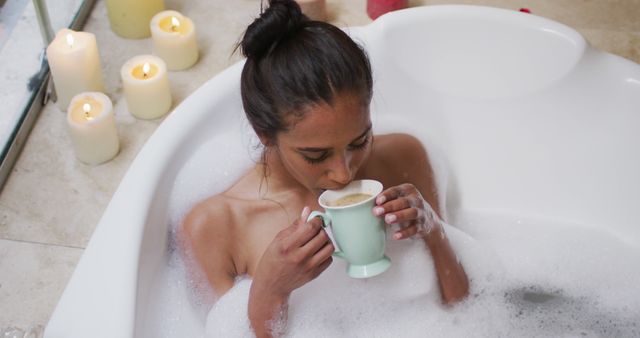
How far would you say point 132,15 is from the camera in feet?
7.29

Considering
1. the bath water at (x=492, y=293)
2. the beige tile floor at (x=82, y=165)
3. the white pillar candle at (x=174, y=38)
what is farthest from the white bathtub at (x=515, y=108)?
the white pillar candle at (x=174, y=38)

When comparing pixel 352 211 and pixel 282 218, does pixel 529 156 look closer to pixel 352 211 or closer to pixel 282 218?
pixel 282 218

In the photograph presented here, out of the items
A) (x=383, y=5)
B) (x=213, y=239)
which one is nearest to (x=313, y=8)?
(x=383, y=5)

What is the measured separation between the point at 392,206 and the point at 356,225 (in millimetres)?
64

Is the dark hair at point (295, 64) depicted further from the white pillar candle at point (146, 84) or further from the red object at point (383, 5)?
the red object at point (383, 5)

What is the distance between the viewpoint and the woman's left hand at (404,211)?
1.25 m

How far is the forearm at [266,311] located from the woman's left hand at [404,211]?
0.72 feet

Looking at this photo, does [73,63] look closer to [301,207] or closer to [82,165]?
[82,165]

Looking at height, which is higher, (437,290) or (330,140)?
(330,140)

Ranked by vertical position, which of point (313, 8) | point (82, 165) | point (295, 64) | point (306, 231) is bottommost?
point (82, 165)

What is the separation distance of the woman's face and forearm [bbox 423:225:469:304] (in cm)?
25

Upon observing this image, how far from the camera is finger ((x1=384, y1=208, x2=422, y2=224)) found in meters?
1.25

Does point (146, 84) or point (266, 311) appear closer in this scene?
point (266, 311)

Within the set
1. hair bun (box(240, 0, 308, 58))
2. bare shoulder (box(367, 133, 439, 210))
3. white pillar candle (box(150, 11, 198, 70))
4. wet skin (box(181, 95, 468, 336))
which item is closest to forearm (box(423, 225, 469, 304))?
wet skin (box(181, 95, 468, 336))
